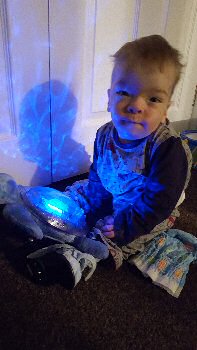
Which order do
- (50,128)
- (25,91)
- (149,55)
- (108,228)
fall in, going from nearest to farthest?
(149,55) < (108,228) < (25,91) < (50,128)

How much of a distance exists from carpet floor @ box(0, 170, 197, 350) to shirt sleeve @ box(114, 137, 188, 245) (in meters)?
0.11

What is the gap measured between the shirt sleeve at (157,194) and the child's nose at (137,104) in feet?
0.33

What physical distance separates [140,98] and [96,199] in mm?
366

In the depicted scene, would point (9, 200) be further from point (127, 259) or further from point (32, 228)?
point (127, 259)

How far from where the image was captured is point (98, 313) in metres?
0.66

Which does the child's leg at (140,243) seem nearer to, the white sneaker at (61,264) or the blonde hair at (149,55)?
the white sneaker at (61,264)

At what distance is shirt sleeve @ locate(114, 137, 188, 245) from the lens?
0.69 meters

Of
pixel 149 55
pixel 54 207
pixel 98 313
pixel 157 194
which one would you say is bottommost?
pixel 98 313

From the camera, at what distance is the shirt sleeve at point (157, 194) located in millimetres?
690

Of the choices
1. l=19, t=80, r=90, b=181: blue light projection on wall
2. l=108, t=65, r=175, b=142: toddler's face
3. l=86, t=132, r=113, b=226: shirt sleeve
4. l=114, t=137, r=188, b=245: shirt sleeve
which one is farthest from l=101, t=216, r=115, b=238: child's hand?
l=19, t=80, r=90, b=181: blue light projection on wall

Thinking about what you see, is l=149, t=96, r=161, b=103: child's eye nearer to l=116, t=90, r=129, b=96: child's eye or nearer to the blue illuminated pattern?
l=116, t=90, r=129, b=96: child's eye

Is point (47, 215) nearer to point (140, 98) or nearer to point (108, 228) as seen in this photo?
point (108, 228)

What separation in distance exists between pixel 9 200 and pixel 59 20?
52 centimetres

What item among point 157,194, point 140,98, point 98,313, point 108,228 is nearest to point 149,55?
point 140,98
